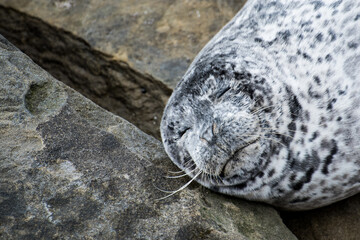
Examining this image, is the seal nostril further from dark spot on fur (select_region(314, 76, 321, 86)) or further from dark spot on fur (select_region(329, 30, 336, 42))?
dark spot on fur (select_region(329, 30, 336, 42))

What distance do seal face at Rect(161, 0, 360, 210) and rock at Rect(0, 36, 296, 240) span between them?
177 mm

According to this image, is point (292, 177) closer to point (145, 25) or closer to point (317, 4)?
point (317, 4)

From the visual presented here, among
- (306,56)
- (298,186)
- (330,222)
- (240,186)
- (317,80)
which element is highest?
(306,56)

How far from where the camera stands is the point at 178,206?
243 cm

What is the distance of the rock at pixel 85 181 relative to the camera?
2.25 metres

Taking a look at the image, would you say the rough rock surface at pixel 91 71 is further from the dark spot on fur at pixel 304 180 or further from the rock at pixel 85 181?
the dark spot on fur at pixel 304 180

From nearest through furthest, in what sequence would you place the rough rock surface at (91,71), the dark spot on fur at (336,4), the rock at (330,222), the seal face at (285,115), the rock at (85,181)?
the rock at (85,181), the seal face at (285,115), the dark spot on fur at (336,4), the rock at (330,222), the rough rock surface at (91,71)

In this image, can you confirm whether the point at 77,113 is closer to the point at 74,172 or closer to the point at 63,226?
the point at 74,172

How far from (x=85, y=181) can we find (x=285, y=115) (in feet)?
3.40

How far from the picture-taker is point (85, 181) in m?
2.41

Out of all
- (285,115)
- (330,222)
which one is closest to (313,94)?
(285,115)

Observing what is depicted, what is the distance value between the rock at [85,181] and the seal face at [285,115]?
7.0 inches

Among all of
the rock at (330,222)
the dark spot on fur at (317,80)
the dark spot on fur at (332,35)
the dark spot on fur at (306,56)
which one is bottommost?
the rock at (330,222)

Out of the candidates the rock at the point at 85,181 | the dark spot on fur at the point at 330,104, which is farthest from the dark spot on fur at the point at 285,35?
the rock at the point at 85,181
